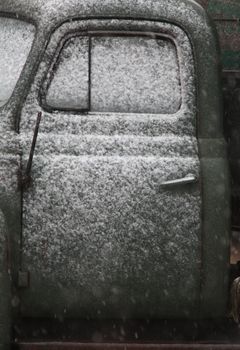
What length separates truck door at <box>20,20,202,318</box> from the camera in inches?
152

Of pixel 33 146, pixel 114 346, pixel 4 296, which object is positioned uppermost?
pixel 33 146

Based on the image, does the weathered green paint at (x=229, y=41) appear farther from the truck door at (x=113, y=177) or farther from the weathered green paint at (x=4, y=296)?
the weathered green paint at (x=4, y=296)

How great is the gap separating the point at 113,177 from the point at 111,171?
3 cm

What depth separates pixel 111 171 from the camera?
392cm

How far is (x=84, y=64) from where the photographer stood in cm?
400

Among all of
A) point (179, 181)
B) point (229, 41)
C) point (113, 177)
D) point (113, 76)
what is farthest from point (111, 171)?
point (229, 41)

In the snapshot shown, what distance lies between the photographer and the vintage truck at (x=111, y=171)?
387 cm

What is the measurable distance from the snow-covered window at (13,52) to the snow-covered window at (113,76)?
0.56ft

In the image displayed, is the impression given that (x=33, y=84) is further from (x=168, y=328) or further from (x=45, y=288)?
(x=168, y=328)

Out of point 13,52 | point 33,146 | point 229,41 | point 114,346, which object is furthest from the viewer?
point 229,41

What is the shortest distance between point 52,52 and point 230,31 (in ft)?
5.34

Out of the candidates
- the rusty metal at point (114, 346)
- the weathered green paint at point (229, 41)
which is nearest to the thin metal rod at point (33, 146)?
the rusty metal at point (114, 346)

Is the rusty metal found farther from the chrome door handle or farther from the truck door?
the chrome door handle

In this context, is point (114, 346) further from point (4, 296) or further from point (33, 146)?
point (33, 146)
